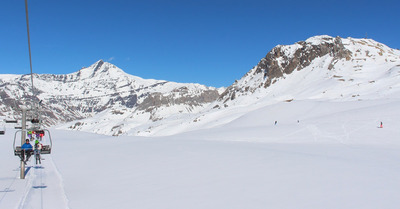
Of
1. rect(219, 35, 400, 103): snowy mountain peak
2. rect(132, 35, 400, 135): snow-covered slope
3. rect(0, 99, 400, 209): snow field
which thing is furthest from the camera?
rect(219, 35, 400, 103): snowy mountain peak

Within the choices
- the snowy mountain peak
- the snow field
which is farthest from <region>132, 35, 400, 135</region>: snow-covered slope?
Answer: the snow field

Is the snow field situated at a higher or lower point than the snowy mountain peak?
lower

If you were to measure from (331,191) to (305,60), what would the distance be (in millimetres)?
150182

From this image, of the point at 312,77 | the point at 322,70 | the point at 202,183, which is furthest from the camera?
the point at 322,70

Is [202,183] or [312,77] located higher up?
[312,77]

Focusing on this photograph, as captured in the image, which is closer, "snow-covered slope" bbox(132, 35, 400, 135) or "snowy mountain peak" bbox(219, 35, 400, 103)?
"snow-covered slope" bbox(132, 35, 400, 135)

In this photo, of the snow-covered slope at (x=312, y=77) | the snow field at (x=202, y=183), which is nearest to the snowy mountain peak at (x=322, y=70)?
the snow-covered slope at (x=312, y=77)

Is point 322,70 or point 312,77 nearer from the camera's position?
point 312,77

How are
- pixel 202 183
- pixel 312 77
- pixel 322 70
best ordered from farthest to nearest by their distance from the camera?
pixel 322 70, pixel 312 77, pixel 202 183

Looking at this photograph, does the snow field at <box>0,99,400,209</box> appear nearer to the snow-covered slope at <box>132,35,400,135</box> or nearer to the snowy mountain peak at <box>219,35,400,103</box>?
the snow-covered slope at <box>132,35,400,135</box>

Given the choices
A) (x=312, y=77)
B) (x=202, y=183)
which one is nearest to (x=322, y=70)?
(x=312, y=77)

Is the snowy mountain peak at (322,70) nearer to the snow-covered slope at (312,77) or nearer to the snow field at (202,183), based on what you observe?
the snow-covered slope at (312,77)

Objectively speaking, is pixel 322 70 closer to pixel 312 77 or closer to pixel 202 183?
pixel 312 77

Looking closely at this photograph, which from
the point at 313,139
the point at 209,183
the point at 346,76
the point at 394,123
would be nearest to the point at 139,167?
the point at 209,183
